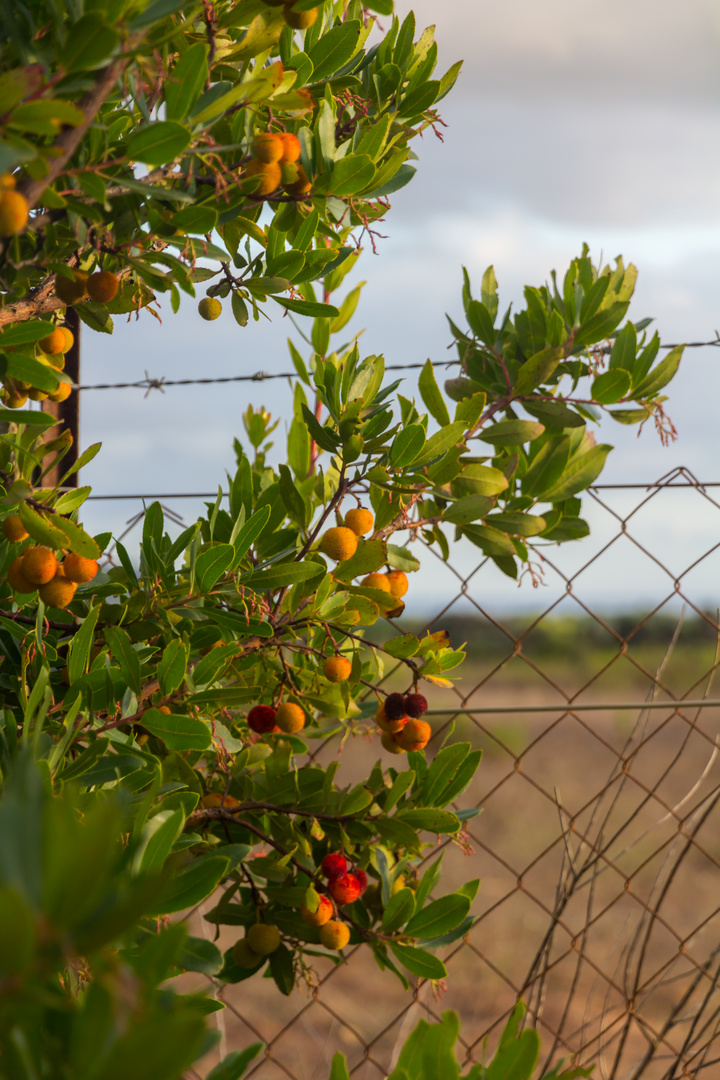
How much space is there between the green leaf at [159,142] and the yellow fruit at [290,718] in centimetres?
65

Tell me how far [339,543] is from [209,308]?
0.29 m

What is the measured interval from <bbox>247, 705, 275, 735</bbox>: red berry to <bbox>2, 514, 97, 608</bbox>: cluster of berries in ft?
1.03

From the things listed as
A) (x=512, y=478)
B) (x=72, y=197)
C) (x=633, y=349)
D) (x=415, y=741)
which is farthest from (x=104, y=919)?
(x=633, y=349)

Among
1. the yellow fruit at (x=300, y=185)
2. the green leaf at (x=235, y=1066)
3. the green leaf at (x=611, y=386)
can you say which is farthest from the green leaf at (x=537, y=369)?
the green leaf at (x=235, y=1066)

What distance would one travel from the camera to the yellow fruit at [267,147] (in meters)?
0.69

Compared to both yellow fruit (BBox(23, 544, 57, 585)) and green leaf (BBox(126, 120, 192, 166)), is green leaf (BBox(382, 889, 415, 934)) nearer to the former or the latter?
yellow fruit (BBox(23, 544, 57, 585))

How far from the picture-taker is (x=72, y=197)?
2.05 ft

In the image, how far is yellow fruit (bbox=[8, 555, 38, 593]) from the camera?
0.80 meters

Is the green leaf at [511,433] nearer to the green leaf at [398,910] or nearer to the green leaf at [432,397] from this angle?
the green leaf at [432,397]

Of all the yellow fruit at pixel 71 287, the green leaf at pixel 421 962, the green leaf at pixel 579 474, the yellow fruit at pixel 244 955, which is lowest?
the yellow fruit at pixel 244 955

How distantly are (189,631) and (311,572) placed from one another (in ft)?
0.50

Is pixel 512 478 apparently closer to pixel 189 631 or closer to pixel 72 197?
pixel 189 631

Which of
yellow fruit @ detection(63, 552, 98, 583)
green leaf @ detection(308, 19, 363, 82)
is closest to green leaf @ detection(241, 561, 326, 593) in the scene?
yellow fruit @ detection(63, 552, 98, 583)

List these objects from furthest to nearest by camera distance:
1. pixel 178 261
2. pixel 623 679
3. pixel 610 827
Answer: pixel 623 679 → pixel 610 827 → pixel 178 261
